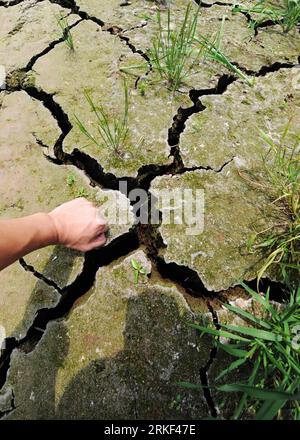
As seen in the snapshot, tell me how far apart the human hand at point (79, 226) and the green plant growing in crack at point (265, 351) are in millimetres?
543

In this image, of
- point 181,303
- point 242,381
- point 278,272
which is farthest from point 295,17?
point 242,381

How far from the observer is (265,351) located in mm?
1299

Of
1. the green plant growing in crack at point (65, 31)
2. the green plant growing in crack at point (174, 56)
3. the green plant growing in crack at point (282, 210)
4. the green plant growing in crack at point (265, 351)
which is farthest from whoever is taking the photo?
the green plant growing in crack at point (65, 31)

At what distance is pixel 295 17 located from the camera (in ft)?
7.38

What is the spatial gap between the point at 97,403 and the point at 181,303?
471 millimetres

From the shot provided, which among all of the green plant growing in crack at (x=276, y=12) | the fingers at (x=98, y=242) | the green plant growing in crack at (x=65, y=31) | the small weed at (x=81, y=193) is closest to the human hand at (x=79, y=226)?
the fingers at (x=98, y=242)

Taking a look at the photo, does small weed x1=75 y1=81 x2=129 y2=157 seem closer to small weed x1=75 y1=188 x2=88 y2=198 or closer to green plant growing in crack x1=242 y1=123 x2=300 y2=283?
small weed x1=75 y1=188 x2=88 y2=198

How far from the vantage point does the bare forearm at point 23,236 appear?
1.28m

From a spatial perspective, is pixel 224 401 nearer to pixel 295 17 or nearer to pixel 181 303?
pixel 181 303
